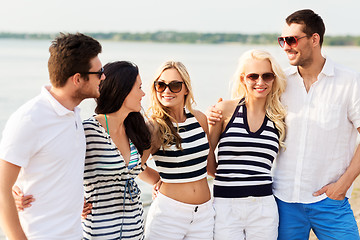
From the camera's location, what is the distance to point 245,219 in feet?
12.6

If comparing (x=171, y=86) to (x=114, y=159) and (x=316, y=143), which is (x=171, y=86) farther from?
(x=316, y=143)

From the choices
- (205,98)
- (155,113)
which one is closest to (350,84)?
(155,113)

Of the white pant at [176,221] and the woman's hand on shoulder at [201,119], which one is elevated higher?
the woman's hand on shoulder at [201,119]

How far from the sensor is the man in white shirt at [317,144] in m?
3.97

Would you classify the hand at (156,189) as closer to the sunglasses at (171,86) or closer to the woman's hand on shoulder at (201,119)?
the woman's hand on shoulder at (201,119)

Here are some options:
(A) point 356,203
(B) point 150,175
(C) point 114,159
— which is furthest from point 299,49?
(A) point 356,203

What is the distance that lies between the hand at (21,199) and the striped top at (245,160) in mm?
1804

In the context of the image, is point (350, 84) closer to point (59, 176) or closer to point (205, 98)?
point (59, 176)

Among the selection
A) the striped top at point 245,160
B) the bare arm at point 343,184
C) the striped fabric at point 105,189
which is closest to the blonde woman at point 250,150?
the striped top at point 245,160

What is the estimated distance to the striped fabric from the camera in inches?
123

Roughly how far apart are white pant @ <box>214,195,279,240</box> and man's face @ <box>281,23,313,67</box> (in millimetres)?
1249

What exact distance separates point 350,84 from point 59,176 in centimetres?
262

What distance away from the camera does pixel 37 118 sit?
2512 mm

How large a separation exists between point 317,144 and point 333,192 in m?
0.43
